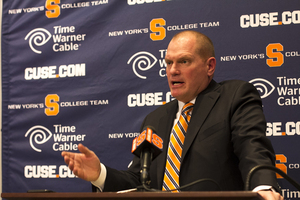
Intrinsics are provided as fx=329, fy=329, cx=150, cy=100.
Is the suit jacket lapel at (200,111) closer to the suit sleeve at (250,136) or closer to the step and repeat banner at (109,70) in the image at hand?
the suit sleeve at (250,136)

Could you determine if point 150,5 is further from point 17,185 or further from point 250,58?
point 17,185

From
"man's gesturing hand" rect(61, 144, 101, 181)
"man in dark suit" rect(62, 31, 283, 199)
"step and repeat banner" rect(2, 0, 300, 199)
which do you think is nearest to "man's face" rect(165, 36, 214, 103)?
"man in dark suit" rect(62, 31, 283, 199)

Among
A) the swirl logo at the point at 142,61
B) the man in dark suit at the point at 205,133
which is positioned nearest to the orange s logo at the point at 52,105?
the swirl logo at the point at 142,61

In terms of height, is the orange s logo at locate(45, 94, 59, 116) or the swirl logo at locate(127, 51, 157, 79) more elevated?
the swirl logo at locate(127, 51, 157, 79)

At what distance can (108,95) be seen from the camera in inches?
121

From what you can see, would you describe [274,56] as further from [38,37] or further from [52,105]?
[38,37]

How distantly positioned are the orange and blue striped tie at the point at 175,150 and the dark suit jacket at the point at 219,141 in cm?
3

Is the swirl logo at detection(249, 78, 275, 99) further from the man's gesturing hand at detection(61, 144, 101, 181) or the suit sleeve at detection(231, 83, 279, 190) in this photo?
the man's gesturing hand at detection(61, 144, 101, 181)

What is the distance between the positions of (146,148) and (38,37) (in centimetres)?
253

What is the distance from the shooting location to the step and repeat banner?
2.70 m

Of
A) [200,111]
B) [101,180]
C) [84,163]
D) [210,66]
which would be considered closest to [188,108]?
[200,111]

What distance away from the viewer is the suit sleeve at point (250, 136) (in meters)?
1.44

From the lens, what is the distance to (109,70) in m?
3.10

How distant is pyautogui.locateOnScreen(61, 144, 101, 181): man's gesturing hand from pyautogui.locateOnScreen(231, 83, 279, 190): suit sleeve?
2.35 ft
